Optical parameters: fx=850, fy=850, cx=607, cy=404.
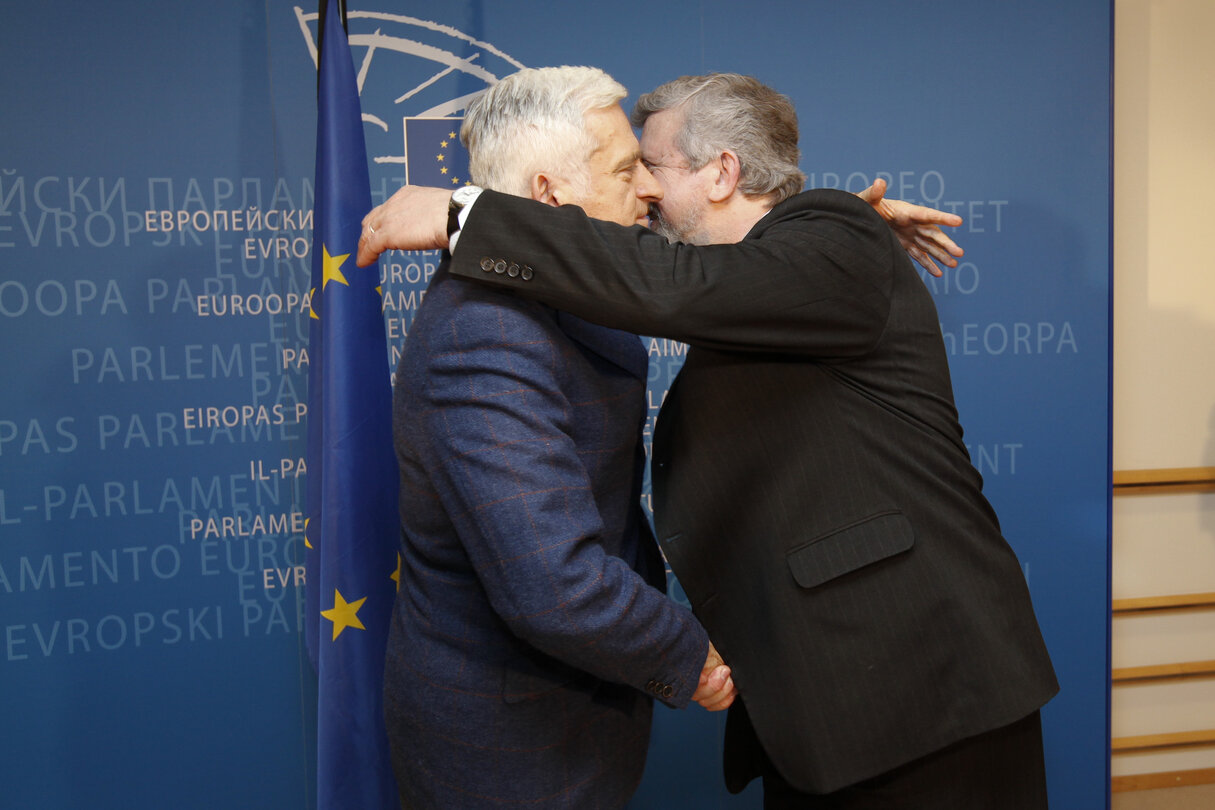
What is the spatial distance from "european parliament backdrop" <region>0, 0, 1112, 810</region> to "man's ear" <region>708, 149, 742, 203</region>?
0.93m

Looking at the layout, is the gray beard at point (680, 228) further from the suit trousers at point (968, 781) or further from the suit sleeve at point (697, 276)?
the suit trousers at point (968, 781)

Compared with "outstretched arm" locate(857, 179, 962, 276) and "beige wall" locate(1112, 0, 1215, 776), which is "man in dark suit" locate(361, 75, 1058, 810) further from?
"beige wall" locate(1112, 0, 1215, 776)

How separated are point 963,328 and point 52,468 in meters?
2.64

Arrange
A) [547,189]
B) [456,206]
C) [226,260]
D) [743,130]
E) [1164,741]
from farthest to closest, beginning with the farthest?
1. [1164,741]
2. [226,260]
3. [743,130]
4. [547,189]
5. [456,206]

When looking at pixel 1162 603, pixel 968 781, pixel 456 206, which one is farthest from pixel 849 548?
pixel 1162 603

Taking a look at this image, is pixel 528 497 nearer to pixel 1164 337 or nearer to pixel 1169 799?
pixel 1164 337

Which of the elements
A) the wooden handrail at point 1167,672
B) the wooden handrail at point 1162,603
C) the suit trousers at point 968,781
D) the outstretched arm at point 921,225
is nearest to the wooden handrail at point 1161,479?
the wooden handrail at point 1162,603

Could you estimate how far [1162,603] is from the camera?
10.1 feet

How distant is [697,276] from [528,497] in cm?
39

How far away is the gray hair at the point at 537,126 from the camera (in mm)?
→ 1286

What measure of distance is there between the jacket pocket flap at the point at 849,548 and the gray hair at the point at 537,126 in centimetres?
68

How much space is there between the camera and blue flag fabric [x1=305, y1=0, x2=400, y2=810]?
6.37ft

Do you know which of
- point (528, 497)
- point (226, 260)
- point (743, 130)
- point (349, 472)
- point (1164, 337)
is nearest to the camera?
point (528, 497)

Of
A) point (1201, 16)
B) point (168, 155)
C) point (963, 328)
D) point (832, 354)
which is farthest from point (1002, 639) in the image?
point (1201, 16)
